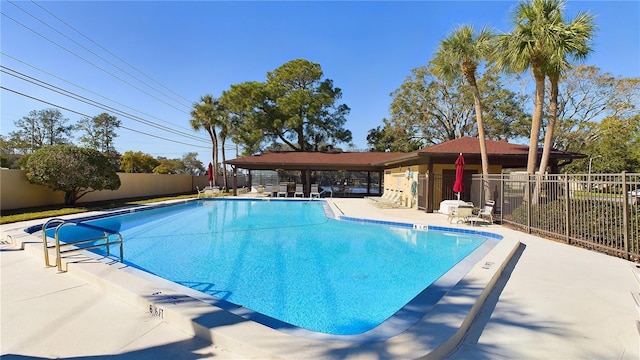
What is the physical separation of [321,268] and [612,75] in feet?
118

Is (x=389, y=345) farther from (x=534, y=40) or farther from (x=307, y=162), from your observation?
(x=307, y=162)

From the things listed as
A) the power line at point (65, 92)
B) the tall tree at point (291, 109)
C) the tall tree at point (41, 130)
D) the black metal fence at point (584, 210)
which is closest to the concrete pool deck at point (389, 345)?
the black metal fence at point (584, 210)

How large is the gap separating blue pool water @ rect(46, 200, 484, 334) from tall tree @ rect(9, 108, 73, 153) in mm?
38883

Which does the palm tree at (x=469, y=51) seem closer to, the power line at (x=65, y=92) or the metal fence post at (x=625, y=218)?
the metal fence post at (x=625, y=218)

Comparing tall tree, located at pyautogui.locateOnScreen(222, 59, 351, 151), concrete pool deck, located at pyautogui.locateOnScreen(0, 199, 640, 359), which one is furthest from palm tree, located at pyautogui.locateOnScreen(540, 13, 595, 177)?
tall tree, located at pyautogui.locateOnScreen(222, 59, 351, 151)

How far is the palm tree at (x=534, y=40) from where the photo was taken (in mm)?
10586

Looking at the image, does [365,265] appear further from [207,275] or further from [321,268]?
[207,275]

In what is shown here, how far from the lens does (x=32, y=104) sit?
1659 centimetres

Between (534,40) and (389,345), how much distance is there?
12.0m

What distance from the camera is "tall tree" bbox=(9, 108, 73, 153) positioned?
3938cm

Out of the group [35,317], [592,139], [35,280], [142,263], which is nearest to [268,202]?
[142,263]

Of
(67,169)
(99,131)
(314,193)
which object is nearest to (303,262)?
(67,169)

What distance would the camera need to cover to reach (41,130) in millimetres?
41281

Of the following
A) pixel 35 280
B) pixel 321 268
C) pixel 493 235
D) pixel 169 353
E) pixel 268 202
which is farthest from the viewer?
pixel 268 202
